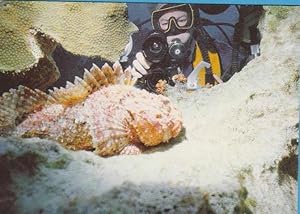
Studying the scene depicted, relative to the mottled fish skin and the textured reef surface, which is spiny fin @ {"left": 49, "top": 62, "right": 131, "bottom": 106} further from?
the textured reef surface

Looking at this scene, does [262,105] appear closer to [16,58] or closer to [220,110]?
[220,110]

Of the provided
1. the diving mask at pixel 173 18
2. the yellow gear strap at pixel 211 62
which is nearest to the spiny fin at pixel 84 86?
the diving mask at pixel 173 18

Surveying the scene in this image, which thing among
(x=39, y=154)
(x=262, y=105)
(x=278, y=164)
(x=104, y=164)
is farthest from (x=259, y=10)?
(x=39, y=154)

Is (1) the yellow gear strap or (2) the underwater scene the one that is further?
(1) the yellow gear strap

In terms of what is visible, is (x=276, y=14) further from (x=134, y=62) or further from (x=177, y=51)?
(x=134, y=62)

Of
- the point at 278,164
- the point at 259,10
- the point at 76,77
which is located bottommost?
the point at 278,164

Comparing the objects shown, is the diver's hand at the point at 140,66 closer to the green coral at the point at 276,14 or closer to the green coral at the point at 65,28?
the green coral at the point at 65,28

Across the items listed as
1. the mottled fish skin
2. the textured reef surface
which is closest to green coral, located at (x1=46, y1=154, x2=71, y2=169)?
the mottled fish skin
